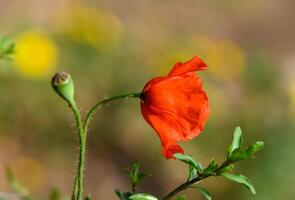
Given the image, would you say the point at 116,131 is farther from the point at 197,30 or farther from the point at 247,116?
the point at 197,30

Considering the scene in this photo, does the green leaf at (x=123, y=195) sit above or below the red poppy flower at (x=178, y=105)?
below

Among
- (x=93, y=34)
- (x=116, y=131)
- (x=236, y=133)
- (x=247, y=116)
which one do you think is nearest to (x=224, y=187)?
(x=247, y=116)

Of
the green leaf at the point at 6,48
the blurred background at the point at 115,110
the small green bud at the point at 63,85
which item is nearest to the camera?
the small green bud at the point at 63,85

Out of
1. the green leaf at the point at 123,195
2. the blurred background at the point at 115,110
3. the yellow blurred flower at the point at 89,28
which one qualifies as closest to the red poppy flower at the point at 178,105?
the green leaf at the point at 123,195

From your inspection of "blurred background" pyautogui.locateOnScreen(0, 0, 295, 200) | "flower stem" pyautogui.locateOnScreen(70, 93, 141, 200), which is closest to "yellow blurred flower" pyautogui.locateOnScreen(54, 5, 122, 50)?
"blurred background" pyautogui.locateOnScreen(0, 0, 295, 200)

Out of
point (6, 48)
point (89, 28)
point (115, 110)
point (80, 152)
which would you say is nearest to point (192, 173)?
point (80, 152)

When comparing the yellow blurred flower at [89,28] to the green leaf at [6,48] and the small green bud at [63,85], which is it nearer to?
the green leaf at [6,48]

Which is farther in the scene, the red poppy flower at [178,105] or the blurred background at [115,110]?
the blurred background at [115,110]
